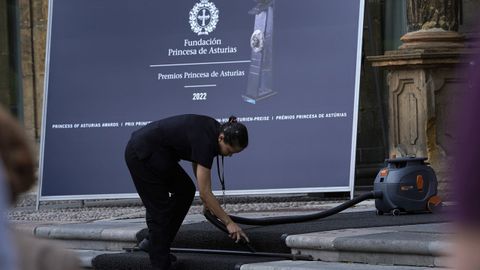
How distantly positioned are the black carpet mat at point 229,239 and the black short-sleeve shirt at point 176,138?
89cm

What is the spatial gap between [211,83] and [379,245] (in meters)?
4.66

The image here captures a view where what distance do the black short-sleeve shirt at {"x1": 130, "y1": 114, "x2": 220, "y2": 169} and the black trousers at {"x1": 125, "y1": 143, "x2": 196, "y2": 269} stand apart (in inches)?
2.5

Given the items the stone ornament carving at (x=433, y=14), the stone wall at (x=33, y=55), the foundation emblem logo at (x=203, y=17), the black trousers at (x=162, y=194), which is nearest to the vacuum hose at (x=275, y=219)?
the black trousers at (x=162, y=194)

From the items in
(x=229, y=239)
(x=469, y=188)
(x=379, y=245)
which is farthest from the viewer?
(x=229, y=239)

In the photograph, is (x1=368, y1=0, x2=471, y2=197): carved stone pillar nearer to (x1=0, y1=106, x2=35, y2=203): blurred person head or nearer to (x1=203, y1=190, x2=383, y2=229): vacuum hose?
(x1=203, y1=190, x2=383, y2=229): vacuum hose

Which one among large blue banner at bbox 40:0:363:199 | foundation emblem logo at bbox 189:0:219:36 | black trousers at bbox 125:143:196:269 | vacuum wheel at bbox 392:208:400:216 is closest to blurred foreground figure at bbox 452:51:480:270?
black trousers at bbox 125:143:196:269

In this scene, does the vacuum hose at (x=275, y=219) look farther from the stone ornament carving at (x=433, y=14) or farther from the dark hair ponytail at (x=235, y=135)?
the stone ornament carving at (x=433, y=14)

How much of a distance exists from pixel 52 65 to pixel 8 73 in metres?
4.63

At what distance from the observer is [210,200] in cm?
803

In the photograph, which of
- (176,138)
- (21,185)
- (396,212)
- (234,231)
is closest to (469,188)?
(21,185)

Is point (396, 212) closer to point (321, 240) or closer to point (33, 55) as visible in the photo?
point (321, 240)

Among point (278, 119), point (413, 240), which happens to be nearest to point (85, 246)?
point (278, 119)

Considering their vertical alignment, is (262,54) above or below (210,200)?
above

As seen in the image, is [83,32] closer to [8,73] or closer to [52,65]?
[52,65]
